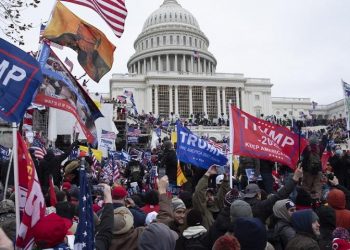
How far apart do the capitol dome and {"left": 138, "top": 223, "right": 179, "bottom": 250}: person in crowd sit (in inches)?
3069

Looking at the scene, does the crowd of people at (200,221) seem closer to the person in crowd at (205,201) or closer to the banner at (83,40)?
the person in crowd at (205,201)

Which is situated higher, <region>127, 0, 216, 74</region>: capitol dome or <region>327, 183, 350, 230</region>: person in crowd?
<region>127, 0, 216, 74</region>: capitol dome

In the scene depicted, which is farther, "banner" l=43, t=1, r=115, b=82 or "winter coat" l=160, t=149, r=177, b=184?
"winter coat" l=160, t=149, r=177, b=184

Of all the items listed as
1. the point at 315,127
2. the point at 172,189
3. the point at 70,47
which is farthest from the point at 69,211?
the point at 315,127

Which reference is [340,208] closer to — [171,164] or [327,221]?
[327,221]

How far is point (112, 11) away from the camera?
25.0ft

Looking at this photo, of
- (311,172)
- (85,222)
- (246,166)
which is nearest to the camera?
(85,222)

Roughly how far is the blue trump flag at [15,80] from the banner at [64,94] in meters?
1.66

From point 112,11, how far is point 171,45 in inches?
3055

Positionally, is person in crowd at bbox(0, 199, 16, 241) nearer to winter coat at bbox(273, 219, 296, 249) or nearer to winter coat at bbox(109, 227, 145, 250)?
winter coat at bbox(109, 227, 145, 250)

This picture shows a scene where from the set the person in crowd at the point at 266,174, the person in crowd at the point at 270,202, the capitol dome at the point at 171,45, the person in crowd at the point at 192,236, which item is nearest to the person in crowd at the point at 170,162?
the person in crowd at the point at 266,174

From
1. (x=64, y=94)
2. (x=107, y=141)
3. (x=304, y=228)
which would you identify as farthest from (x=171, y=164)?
(x=107, y=141)

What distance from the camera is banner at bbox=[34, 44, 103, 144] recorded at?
6.00 metres

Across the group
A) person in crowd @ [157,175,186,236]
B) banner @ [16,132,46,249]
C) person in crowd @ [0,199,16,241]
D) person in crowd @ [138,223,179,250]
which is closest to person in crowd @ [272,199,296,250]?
person in crowd @ [157,175,186,236]
